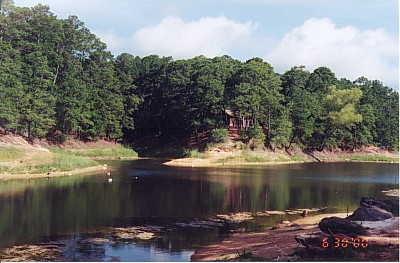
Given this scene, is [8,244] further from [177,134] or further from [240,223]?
[177,134]

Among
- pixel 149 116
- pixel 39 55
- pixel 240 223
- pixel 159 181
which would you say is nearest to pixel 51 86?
pixel 39 55

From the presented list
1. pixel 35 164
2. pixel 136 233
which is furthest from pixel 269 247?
pixel 35 164

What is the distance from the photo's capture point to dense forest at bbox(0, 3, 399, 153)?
246 ft

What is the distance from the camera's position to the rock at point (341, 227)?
705 inches

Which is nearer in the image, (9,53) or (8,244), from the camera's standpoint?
(8,244)

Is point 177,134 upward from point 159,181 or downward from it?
upward

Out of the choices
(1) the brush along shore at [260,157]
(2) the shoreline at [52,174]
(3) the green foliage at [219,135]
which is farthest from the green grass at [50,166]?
(3) the green foliage at [219,135]

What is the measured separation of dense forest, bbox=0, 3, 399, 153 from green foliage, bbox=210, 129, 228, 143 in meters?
4.34

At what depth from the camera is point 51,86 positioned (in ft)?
257

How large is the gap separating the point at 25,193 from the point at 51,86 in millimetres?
45494

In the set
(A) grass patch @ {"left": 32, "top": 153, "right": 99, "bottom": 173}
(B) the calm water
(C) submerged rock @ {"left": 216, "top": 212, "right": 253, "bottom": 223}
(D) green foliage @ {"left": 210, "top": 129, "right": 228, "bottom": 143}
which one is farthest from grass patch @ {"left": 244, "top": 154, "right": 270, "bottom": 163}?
(C) submerged rock @ {"left": 216, "top": 212, "right": 253, "bottom": 223}

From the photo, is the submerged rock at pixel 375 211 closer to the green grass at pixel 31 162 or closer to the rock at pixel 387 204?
the rock at pixel 387 204
